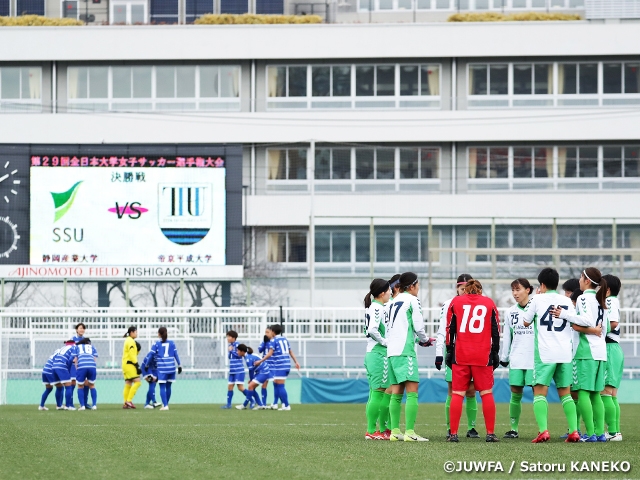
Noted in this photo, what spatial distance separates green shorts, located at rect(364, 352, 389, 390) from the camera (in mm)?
12915

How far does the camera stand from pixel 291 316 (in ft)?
111

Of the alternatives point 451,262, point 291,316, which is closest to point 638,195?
point 451,262

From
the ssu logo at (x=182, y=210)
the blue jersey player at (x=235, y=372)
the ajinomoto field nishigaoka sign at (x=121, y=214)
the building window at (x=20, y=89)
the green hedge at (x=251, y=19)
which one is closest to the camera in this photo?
the blue jersey player at (x=235, y=372)

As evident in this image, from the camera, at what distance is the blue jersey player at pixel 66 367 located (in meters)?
24.1

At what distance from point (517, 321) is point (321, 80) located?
3851cm

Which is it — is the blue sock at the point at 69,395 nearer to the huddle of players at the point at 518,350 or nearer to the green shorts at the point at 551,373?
the huddle of players at the point at 518,350

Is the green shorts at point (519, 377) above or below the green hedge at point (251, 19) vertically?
below

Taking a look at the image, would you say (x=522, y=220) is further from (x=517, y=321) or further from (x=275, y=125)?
(x=517, y=321)

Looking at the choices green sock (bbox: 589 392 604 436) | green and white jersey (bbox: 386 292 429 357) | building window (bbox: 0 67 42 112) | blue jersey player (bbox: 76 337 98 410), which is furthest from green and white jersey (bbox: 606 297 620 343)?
building window (bbox: 0 67 42 112)

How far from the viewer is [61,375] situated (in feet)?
79.2

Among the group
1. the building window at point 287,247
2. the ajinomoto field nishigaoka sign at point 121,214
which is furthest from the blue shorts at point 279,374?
the building window at point 287,247

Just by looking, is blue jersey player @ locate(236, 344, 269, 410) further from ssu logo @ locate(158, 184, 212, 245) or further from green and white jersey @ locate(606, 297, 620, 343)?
green and white jersey @ locate(606, 297, 620, 343)

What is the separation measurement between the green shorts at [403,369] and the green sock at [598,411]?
1956 mm

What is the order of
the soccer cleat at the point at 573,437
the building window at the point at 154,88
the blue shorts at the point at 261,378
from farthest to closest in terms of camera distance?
the building window at the point at 154,88 < the blue shorts at the point at 261,378 < the soccer cleat at the point at 573,437
